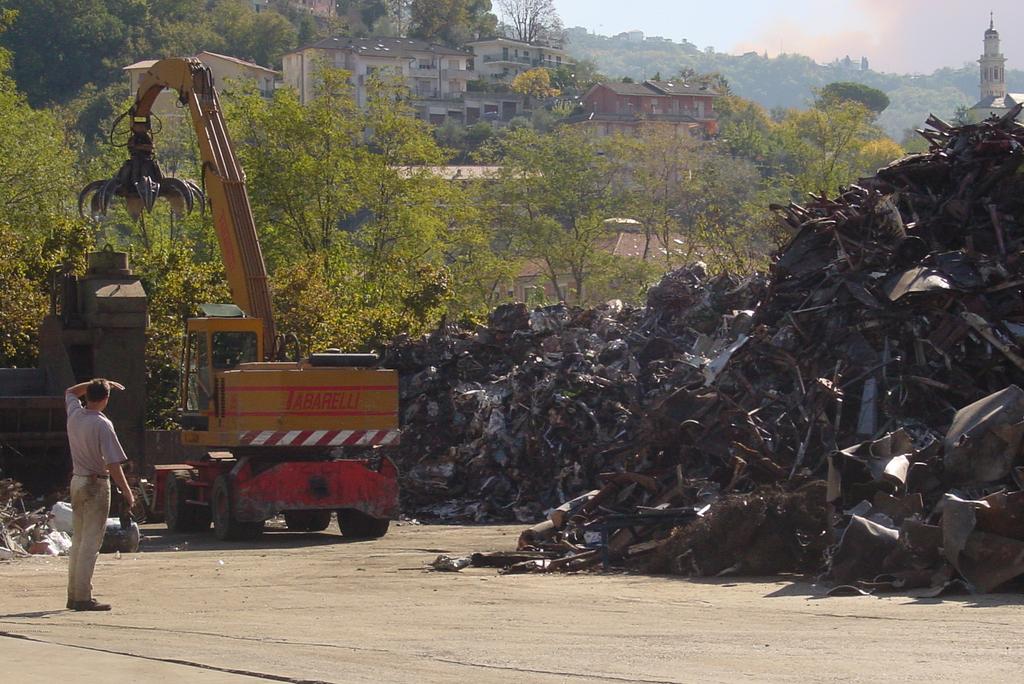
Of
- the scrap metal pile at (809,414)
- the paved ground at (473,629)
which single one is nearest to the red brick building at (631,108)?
the scrap metal pile at (809,414)

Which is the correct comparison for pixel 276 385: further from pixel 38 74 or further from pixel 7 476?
pixel 38 74

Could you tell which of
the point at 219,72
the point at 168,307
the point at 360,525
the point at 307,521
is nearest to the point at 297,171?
the point at 168,307

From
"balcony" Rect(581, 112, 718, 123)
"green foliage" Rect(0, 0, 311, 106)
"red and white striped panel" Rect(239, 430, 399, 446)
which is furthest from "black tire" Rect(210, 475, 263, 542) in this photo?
"balcony" Rect(581, 112, 718, 123)

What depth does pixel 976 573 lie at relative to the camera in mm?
12133

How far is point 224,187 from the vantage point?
845 inches

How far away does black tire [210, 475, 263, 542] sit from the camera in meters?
19.4

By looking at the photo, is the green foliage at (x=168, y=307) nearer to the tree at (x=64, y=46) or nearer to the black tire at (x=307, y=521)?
the black tire at (x=307, y=521)

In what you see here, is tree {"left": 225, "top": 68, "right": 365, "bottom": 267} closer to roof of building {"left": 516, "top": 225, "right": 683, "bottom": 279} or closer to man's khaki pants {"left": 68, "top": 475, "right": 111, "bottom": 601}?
man's khaki pants {"left": 68, "top": 475, "right": 111, "bottom": 601}

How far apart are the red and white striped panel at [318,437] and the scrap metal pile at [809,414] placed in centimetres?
341

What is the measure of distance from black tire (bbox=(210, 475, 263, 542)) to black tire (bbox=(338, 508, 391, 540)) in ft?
4.01

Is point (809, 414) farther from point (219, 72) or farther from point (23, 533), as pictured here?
point (219, 72)

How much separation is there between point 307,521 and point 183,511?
1.84 metres

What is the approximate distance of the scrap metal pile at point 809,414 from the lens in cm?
1362

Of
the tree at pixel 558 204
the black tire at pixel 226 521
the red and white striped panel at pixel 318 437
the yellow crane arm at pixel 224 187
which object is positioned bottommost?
the tree at pixel 558 204
